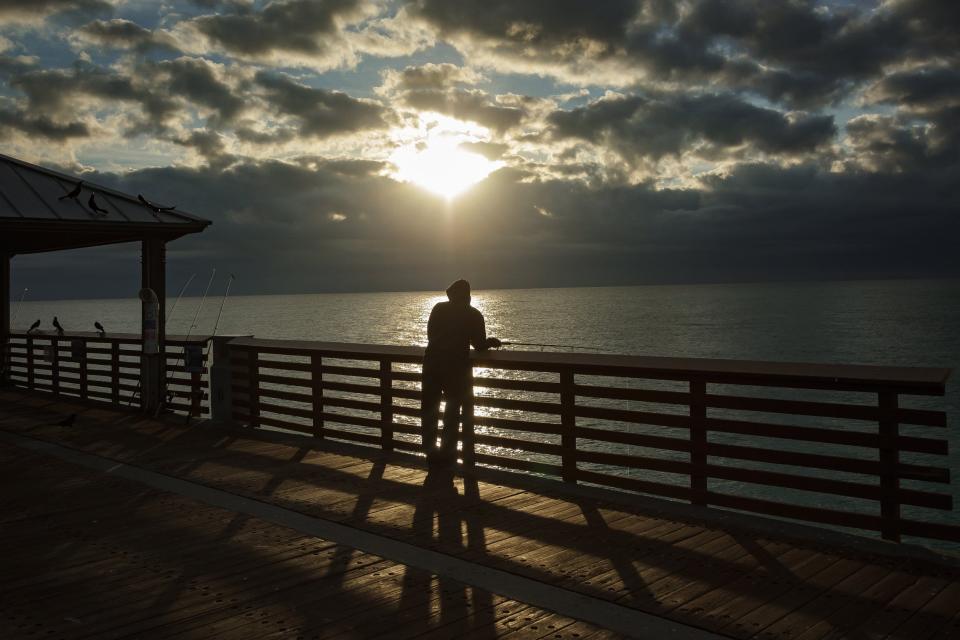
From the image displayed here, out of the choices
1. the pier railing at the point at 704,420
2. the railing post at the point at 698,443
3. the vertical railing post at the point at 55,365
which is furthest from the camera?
the vertical railing post at the point at 55,365

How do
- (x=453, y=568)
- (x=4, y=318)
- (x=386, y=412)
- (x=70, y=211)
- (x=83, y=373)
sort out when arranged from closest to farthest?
(x=453, y=568) < (x=386, y=412) < (x=70, y=211) < (x=83, y=373) < (x=4, y=318)

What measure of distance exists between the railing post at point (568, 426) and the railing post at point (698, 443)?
4.04 ft

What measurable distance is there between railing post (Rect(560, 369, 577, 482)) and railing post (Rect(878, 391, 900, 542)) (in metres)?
2.73

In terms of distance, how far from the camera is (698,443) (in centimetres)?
668

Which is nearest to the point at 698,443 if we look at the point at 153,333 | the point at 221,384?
the point at 221,384

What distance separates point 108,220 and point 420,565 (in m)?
8.10

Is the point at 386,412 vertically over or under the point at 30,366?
under

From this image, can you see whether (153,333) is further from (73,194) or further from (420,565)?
(420,565)

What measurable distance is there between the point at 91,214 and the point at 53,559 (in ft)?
22.6

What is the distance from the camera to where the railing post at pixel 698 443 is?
21.6ft

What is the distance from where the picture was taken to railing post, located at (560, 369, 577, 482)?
758 cm

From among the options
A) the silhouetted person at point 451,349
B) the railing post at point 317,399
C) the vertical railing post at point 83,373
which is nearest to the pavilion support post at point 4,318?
the vertical railing post at point 83,373

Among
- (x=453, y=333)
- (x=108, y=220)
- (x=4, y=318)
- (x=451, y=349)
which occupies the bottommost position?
(x=451, y=349)

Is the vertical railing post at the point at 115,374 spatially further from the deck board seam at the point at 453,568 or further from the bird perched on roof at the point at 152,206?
the deck board seam at the point at 453,568
